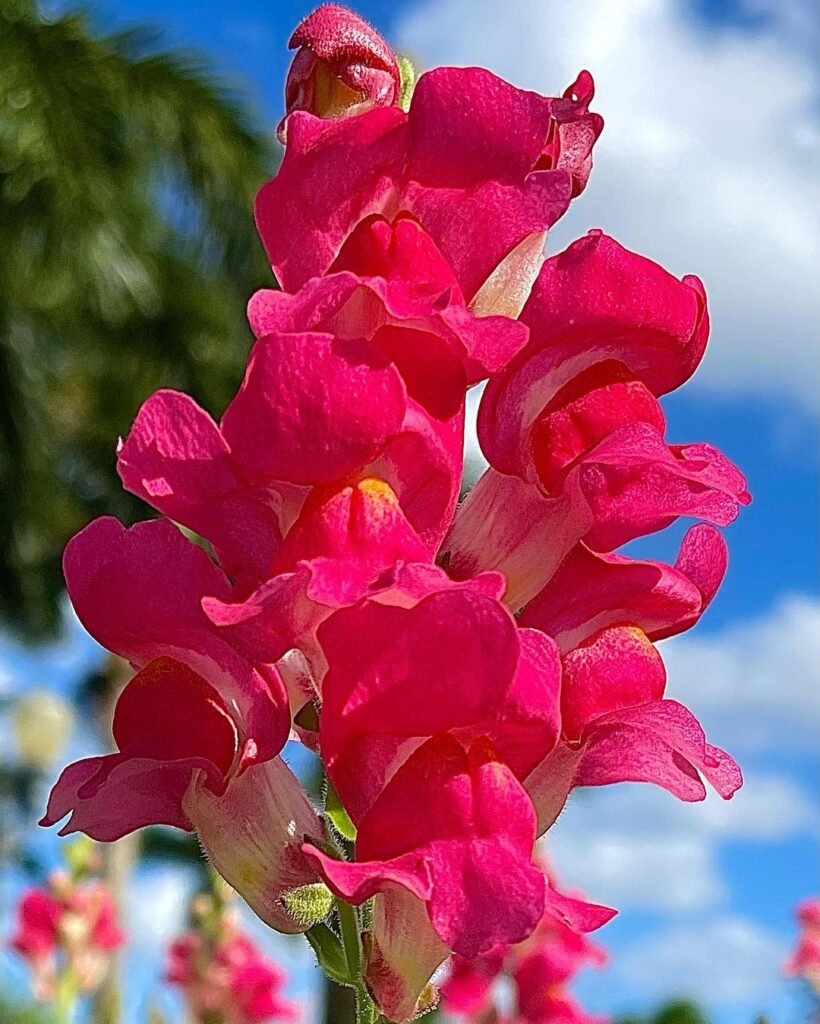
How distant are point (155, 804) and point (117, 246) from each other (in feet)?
25.0

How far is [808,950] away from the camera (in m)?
3.52

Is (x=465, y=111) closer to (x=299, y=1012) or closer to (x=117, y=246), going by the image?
(x=299, y=1012)

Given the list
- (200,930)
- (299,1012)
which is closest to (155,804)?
(200,930)

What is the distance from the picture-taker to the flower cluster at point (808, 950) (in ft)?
11.2

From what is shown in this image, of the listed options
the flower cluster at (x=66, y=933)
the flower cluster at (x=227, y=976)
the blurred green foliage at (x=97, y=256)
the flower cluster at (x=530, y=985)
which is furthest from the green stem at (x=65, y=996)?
the blurred green foliage at (x=97, y=256)

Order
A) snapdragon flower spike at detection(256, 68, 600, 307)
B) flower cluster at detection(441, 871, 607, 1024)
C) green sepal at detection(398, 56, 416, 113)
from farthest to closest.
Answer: flower cluster at detection(441, 871, 607, 1024)
green sepal at detection(398, 56, 416, 113)
snapdragon flower spike at detection(256, 68, 600, 307)

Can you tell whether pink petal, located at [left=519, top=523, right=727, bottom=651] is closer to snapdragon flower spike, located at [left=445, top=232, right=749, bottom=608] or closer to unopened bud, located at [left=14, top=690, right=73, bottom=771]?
snapdragon flower spike, located at [left=445, top=232, right=749, bottom=608]

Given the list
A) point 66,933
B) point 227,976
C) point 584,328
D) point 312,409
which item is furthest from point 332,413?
point 227,976

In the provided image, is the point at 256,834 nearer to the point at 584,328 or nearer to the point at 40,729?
the point at 584,328

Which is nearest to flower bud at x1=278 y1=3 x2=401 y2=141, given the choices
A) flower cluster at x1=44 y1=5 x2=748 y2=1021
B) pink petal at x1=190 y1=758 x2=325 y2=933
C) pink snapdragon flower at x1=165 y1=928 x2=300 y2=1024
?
flower cluster at x1=44 y1=5 x2=748 y2=1021

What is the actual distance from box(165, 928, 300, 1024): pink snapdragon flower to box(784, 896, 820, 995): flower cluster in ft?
3.89

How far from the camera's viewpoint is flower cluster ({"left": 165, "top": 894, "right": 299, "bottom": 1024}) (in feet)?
Result: 9.75

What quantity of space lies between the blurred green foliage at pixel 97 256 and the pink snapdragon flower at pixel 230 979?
16.9ft

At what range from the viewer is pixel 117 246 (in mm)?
8070
